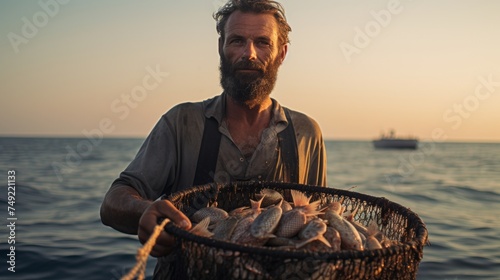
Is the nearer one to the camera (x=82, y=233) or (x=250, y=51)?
(x=250, y=51)

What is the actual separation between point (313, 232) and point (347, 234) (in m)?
0.24

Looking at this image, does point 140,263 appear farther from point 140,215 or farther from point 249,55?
point 249,55

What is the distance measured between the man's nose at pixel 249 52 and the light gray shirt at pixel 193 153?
1.47 feet

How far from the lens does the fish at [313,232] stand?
7.46 ft

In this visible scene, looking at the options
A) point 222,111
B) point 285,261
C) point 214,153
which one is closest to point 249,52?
point 222,111

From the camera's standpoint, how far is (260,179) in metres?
3.66

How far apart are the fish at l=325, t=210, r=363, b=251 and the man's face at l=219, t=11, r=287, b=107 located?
1.43 m

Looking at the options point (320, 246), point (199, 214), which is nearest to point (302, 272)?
point (320, 246)

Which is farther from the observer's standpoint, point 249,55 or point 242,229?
point 249,55

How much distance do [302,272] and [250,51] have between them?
207 centimetres

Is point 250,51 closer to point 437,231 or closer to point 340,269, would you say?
point 340,269

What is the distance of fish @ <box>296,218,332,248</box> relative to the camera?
2275 mm

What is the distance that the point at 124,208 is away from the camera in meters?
2.75

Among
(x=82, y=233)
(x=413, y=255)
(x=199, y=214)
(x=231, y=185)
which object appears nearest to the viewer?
(x=413, y=255)
